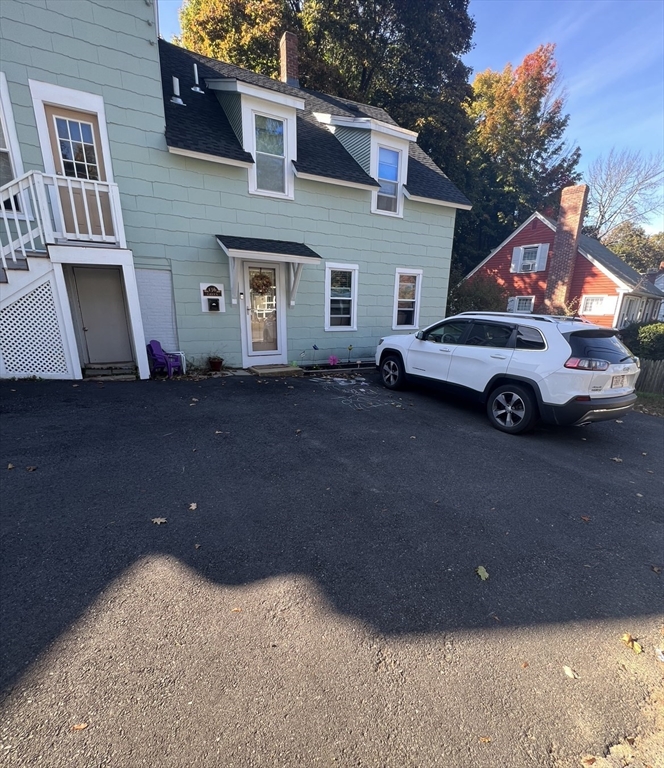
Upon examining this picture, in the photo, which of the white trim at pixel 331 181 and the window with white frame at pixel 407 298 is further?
the window with white frame at pixel 407 298

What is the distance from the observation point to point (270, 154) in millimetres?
8688

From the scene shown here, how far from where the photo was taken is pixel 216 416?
219 inches

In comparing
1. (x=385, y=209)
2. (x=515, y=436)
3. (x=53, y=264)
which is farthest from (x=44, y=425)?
(x=385, y=209)

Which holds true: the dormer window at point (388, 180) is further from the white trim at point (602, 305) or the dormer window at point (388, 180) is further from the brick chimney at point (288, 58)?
the white trim at point (602, 305)

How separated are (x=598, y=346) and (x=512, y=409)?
4.54ft

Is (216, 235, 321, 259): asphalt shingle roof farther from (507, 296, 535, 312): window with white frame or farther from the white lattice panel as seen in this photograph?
(507, 296, 535, 312): window with white frame

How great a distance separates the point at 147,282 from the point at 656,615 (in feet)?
29.0

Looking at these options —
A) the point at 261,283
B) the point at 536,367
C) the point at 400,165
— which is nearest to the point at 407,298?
the point at 400,165

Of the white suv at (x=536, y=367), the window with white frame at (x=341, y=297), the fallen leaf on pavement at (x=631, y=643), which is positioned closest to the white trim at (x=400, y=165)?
the window with white frame at (x=341, y=297)

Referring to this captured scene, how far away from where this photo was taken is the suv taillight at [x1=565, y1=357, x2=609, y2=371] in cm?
484

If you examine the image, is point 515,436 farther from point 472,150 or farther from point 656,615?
point 472,150

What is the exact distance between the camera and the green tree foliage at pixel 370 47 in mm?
15633

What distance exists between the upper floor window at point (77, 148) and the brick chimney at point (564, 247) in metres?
20.9

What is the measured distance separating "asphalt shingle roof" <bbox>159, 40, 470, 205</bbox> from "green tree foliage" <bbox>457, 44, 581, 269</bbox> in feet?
60.2
